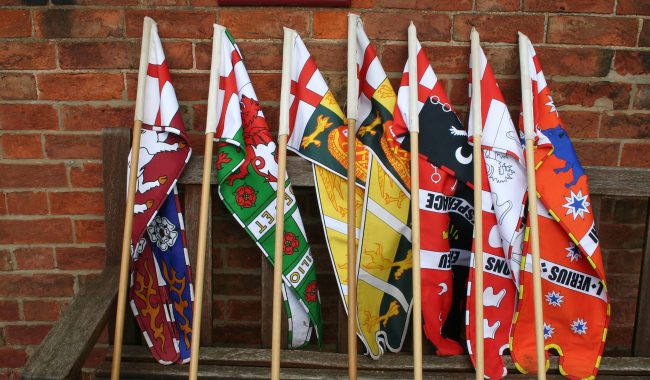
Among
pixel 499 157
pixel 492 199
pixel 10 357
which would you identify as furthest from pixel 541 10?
pixel 10 357

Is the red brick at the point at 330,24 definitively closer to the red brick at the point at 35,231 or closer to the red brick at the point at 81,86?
the red brick at the point at 81,86

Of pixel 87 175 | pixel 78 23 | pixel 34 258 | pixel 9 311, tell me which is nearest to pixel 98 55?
pixel 78 23

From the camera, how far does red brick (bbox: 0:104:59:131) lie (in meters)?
1.68

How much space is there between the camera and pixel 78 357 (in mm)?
1272

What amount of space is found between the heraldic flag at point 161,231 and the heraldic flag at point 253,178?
0.14m

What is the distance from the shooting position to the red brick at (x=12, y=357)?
6.24 feet

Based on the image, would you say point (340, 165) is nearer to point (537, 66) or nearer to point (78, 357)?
point (537, 66)

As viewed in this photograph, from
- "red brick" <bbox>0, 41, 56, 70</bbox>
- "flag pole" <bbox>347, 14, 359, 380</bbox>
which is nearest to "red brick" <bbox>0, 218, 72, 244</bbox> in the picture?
"red brick" <bbox>0, 41, 56, 70</bbox>

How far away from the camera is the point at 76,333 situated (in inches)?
53.7

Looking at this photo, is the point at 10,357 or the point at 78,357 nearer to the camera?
the point at 78,357

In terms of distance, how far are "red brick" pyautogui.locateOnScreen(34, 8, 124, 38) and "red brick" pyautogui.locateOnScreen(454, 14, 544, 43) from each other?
969 mm

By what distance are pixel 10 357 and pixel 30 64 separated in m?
0.98

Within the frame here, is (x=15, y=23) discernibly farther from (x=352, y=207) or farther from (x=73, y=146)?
(x=352, y=207)

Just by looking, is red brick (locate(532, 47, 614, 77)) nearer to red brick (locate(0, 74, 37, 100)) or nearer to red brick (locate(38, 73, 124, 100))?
red brick (locate(38, 73, 124, 100))
